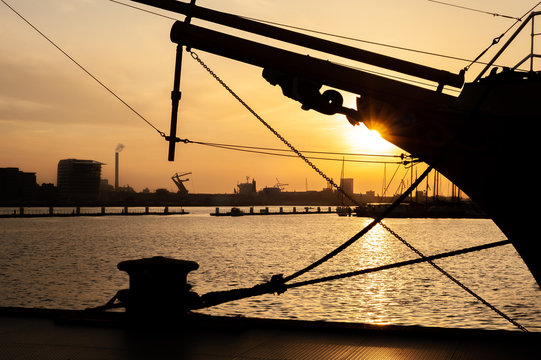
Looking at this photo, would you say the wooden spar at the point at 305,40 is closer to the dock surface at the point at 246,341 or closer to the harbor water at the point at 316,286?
the dock surface at the point at 246,341

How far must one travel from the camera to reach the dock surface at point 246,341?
773 centimetres

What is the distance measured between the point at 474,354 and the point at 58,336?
564cm

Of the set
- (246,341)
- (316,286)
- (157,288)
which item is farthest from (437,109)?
(316,286)

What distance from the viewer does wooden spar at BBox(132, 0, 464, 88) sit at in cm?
1033

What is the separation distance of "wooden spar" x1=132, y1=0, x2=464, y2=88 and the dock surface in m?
4.30

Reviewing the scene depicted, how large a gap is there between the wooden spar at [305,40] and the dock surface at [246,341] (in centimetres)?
430

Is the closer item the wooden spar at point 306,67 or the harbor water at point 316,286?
the wooden spar at point 306,67

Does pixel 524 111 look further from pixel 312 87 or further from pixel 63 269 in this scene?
pixel 63 269

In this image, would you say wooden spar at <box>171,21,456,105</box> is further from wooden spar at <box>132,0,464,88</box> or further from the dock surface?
the dock surface

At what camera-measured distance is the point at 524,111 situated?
1029 centimetres

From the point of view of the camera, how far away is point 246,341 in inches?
339

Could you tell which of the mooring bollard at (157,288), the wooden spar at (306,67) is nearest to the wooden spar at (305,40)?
the wooden spar at (306,67)

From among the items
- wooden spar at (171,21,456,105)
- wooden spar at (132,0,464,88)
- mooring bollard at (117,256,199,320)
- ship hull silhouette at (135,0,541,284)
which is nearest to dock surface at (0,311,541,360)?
mooring bollard at (117,256,199,320)

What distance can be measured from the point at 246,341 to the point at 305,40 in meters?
4.92
